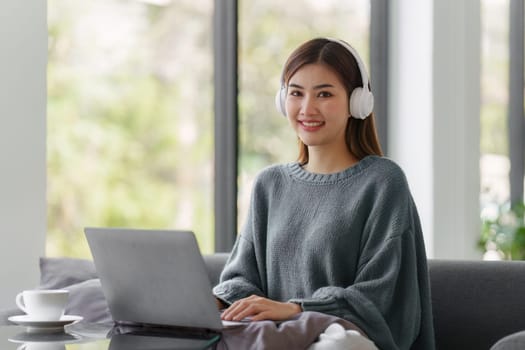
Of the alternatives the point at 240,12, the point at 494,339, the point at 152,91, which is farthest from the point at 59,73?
the point at 494,339

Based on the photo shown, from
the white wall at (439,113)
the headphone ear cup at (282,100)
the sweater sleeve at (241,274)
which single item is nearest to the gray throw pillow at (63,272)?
the sweater sleeve at (241,274)

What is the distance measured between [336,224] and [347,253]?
7 cm

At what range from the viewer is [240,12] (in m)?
3.99

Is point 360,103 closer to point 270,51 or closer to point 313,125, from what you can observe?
point 313,125

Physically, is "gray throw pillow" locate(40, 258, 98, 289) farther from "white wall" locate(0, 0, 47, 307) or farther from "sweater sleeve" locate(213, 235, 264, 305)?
"sweater sleeve" locate(213, 235, 264, 305)

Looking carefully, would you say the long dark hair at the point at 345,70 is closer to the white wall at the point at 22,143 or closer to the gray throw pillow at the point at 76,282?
the gray throw pillow at the point at 76,282

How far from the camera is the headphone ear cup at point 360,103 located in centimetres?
238

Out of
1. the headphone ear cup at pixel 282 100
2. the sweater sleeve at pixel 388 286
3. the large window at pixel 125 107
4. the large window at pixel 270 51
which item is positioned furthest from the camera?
the large window at pixel 125 107

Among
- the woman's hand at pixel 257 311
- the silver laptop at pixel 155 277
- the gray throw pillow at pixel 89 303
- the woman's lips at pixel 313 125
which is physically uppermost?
the woman's lips at pixel 313 125

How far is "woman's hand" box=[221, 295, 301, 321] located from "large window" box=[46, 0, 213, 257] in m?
2.65

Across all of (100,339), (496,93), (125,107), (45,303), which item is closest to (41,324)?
(45,303)

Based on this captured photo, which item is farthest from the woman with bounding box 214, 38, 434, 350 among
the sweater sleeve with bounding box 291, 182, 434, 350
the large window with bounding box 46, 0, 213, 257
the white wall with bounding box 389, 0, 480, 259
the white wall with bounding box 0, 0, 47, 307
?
the large window with bounding box 46, 0, 213, 257

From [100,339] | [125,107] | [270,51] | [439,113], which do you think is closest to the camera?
[100,339]

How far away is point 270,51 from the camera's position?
14.1ft
